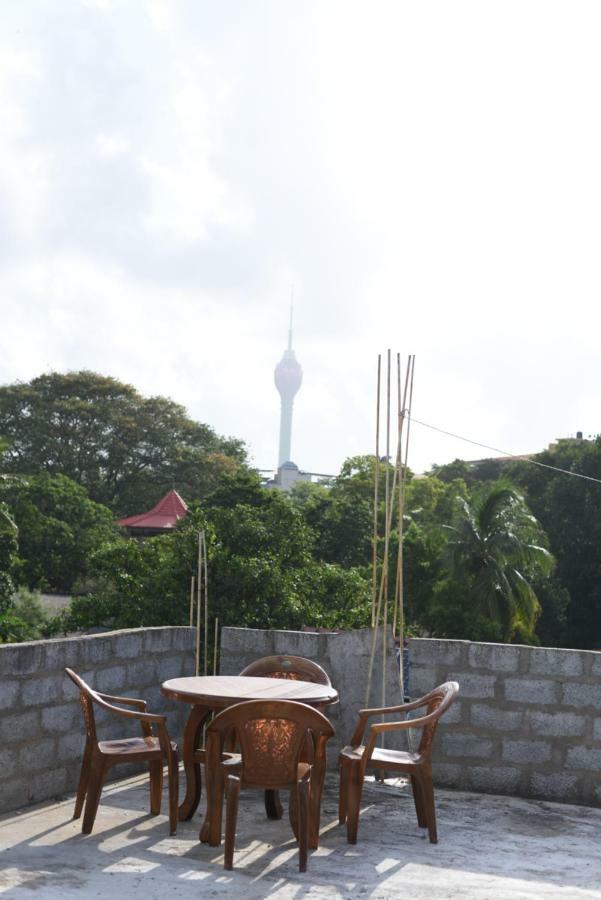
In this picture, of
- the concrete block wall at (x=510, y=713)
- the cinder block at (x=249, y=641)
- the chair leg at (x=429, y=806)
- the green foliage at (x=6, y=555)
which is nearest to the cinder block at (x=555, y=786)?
the concrete block wall at (x=510, y=713)

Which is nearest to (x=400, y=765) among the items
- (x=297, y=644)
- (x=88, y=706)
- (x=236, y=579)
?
(x=88, y=706)

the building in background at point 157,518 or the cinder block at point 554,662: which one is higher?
the building in background at point 157,518

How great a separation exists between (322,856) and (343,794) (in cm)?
54

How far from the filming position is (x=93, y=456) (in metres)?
41.2

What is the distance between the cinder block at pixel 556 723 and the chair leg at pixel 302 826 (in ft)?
6.91

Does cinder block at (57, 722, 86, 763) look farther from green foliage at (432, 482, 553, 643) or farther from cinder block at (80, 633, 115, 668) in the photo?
green foliage at (432, 482, 553, 643)

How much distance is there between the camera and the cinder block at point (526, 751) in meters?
6.37

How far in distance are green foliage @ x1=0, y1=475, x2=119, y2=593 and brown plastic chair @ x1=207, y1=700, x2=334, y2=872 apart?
3002 cm

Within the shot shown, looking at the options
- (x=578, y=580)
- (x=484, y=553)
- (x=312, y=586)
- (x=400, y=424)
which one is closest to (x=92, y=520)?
(x=484, y=553)

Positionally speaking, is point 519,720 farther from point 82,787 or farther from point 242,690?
point 82,787

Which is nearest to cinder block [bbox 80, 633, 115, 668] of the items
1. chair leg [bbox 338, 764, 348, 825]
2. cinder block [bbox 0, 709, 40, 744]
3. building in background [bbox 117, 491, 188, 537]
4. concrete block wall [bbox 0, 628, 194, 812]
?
concrete block wall [bbox 0, 628, 194, 812]

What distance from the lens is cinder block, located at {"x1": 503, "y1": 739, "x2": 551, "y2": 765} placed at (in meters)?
6.37

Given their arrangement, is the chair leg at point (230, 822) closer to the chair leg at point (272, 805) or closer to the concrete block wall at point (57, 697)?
the chair leg at point (272, 805)

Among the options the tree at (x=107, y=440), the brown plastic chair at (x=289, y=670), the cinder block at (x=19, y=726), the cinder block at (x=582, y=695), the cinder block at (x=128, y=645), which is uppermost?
the tree at (x=107, y=440)
